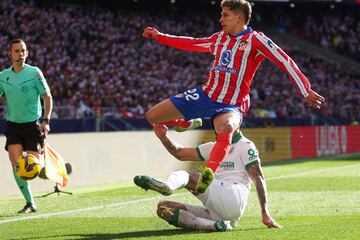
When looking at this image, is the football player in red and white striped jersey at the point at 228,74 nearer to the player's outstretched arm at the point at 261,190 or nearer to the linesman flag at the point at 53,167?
the player's outstretched arm at the point at 261,190

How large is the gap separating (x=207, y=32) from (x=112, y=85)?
1343 centimetres

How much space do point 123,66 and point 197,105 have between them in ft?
84.5

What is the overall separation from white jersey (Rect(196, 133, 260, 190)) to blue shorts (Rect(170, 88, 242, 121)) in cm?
37

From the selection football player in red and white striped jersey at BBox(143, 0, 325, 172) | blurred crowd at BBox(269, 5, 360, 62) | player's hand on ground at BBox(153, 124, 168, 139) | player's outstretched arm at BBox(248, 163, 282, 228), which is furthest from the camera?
blurred crowd at BBox(269, 5, 360, 62)

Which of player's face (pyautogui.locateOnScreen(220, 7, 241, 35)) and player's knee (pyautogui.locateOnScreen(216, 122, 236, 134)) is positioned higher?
player's face (pyautogui.locateOnScreen(220, 7, 241, 35))

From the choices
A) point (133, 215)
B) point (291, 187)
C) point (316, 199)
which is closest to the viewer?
point (133, 215)

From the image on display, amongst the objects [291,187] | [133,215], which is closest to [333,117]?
[291,187]

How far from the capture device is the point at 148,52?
125ft

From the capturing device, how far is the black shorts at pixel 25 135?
11867 mm

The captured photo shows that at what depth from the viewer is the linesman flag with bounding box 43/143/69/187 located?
12898mm

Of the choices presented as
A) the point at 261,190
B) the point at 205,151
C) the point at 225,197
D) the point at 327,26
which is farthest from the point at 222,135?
the point at 327,26

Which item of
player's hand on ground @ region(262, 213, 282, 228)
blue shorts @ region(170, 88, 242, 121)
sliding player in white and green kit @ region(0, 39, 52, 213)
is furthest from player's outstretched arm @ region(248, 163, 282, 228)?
sliding player in white and green kit @ region(0, 39, 52, 213)

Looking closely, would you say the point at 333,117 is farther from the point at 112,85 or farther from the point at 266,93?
the point at 112,85

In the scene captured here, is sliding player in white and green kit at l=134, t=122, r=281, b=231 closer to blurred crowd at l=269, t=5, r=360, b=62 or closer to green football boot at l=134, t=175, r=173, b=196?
green football boot at l=134, t=175, r=173, b=196
